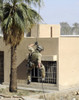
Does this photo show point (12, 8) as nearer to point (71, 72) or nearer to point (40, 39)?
point (40, 39)

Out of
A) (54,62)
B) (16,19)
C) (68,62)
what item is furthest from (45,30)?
(16,19)

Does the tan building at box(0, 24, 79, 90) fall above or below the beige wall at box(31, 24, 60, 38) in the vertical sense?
below

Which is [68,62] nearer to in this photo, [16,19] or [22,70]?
[22,70]

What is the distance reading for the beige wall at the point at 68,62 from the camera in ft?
67.8

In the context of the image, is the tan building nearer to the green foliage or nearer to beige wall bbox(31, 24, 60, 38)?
beige wall bbox(31, 24, 60, 38)

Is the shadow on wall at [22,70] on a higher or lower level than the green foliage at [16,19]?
lower

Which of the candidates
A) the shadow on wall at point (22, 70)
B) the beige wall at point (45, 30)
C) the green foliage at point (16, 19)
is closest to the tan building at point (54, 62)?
the shadow on wall at point (22, 70)

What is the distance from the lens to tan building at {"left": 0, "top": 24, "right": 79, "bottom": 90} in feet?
67.3

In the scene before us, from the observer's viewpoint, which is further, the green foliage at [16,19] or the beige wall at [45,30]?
the beige wall at [45,30]

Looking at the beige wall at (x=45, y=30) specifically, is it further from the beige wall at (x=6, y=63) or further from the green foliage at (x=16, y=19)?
the green foliage at (x=16, y=19)

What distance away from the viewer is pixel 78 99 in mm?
16688

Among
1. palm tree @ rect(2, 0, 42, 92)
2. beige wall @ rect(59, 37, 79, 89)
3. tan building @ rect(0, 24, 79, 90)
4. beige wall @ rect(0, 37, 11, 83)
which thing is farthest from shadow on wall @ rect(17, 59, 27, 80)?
palm tree @ rect(2, 0, 42, 92)

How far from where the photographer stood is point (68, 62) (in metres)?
21.3

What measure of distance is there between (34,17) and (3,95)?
4.86m
